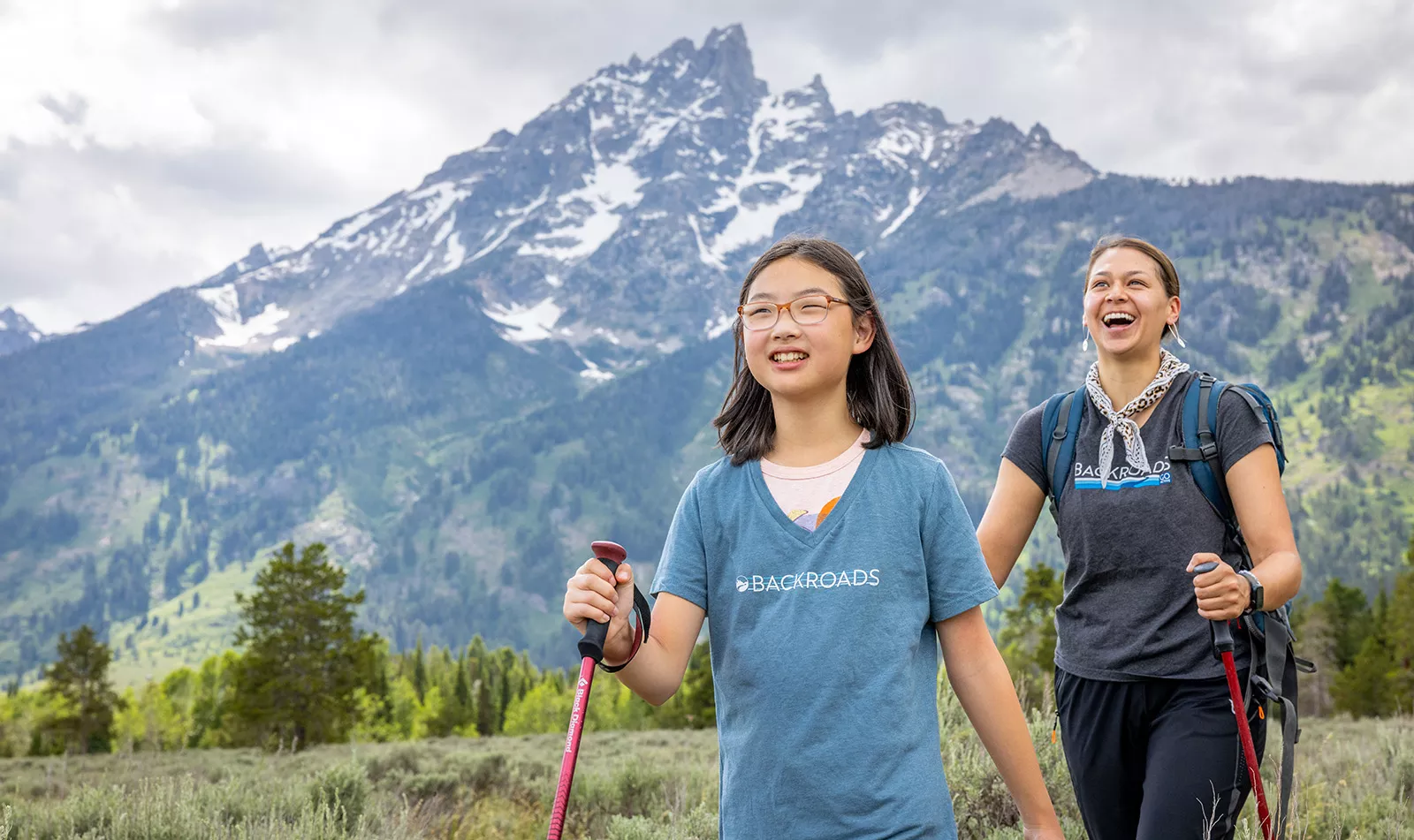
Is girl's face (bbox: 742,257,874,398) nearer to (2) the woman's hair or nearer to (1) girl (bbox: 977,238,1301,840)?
(1) girl (bbox: 977,238,1301,840)

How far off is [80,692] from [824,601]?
51.8m

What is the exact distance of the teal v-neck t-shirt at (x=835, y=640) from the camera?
209cm

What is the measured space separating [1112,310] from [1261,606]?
1.11m

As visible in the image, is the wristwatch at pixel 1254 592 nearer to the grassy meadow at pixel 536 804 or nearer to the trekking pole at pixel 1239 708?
the trekking pole at pixel 1239 708

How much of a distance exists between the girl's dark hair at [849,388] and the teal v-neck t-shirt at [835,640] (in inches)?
5.3

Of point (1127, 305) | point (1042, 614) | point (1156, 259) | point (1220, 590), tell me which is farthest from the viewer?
point (1042, 614)

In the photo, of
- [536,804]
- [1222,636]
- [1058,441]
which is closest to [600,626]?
[1222,636]

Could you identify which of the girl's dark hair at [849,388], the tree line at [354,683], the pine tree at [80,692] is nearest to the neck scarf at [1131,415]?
the girl's dark hair at [849,388]

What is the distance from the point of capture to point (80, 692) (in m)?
44.6

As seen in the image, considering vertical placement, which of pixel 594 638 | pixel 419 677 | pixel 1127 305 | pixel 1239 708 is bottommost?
pixel 419 677

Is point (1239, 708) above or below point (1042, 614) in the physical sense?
below

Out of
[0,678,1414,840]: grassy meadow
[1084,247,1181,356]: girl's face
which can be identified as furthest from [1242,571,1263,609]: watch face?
[0,678,1414,840]: grassy meadow

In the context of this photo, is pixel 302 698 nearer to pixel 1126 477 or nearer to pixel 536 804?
pixel 536 804

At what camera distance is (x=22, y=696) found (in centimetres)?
7881
